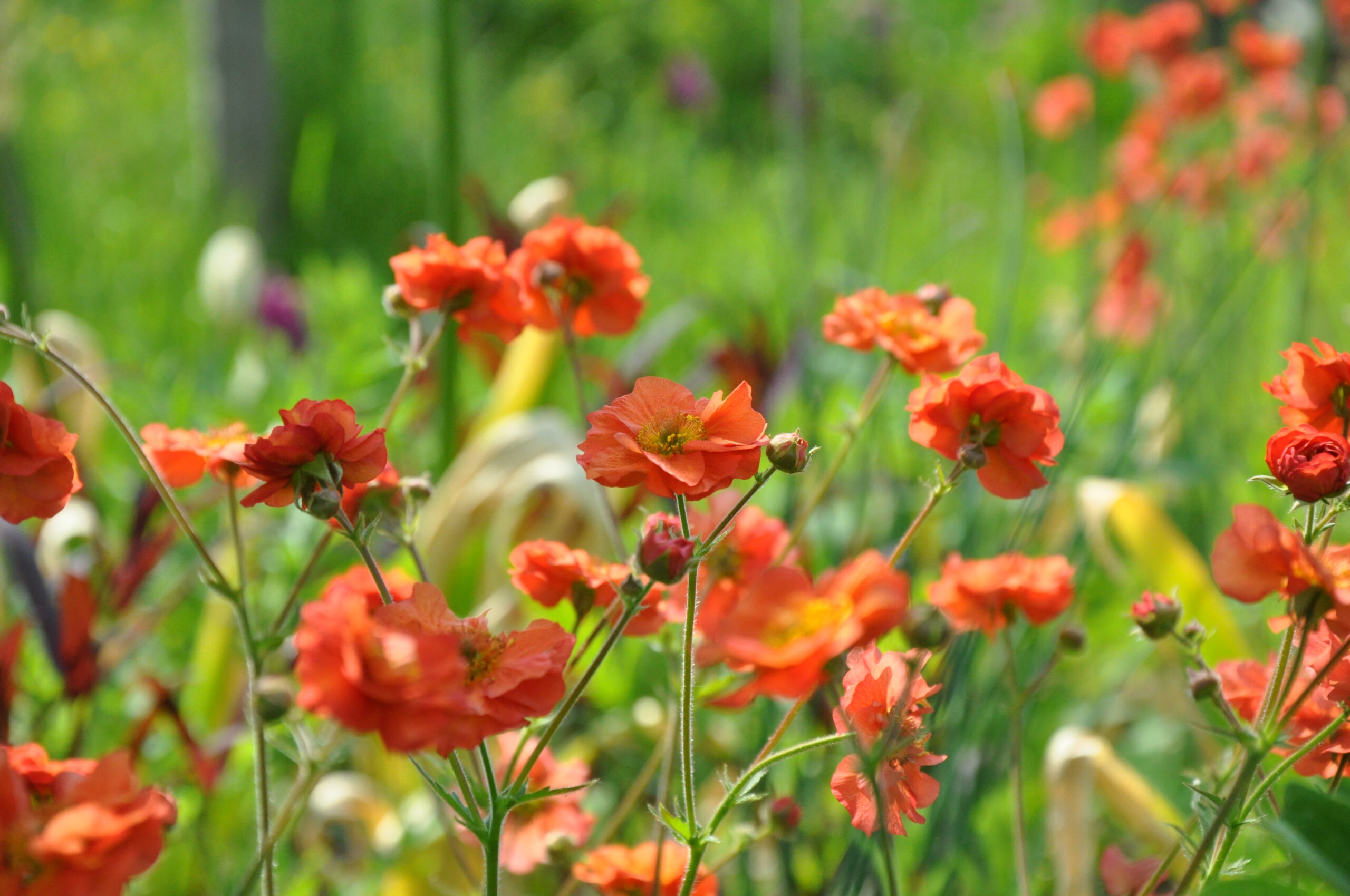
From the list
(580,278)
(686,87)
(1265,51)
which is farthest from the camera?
(686,87)

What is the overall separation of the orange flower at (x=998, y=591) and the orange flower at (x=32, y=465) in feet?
0.96

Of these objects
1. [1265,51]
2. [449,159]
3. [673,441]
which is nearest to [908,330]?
[673,441]

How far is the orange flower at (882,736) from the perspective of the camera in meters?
0.33

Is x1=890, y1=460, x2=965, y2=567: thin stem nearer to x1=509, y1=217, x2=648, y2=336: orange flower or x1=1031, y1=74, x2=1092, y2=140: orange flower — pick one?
x1=509, y1=217, x2=648, y2=336: orange flower

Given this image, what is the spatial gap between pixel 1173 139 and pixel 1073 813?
1.27m

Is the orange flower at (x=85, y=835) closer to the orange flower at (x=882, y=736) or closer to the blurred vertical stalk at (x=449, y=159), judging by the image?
the orange flower at (x=882, y=736)

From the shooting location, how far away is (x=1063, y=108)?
5.27ft

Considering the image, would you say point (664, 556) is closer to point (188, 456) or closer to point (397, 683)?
point (397, 683)

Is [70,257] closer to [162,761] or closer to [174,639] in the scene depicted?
[174,639]

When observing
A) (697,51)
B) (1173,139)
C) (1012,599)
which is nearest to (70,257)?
(1173,139)

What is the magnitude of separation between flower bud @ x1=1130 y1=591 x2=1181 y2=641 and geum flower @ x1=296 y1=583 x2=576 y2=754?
19 centimetres

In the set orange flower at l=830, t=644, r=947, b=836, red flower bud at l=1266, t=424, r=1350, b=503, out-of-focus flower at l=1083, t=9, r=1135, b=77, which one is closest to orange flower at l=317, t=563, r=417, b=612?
orange flower at l=830, t=644, r=947, b=836

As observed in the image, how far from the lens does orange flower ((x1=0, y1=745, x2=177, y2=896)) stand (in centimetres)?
23

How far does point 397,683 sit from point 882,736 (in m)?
0.15
